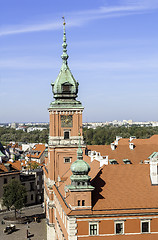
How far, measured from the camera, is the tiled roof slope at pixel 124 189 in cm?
3703

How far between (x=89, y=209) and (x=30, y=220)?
38.4 m

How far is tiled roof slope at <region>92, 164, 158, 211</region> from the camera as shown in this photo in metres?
37.0

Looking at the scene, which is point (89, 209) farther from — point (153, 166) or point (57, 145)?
point (57, 145)

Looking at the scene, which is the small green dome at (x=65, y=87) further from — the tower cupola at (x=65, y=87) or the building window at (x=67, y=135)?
the building window at (x=67, y=135)

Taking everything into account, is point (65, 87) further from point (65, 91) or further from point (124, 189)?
point (124, 189)

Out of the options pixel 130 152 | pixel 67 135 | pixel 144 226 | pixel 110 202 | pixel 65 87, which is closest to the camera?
pixel 144 226

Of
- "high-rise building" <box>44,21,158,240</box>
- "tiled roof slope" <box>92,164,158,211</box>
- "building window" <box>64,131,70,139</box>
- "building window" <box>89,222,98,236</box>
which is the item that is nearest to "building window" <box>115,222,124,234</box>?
"high-rise building" <box>44,21,158,240</box>

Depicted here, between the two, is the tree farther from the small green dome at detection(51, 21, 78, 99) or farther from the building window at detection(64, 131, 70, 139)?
the small green dome at detection(51, 21, 78, 99)

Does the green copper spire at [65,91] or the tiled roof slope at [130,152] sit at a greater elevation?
the green copper spire at [65,91]

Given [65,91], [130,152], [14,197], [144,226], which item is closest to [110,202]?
[144,226]

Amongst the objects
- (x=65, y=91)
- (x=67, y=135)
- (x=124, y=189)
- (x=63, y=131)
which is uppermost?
(x=65, y=91)

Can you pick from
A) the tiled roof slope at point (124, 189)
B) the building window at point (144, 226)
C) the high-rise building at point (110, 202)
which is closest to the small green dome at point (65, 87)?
the high-rise building at point (110, 202)

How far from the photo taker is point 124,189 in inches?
1524

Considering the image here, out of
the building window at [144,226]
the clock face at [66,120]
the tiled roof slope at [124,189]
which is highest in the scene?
the clock face at [66,120]
